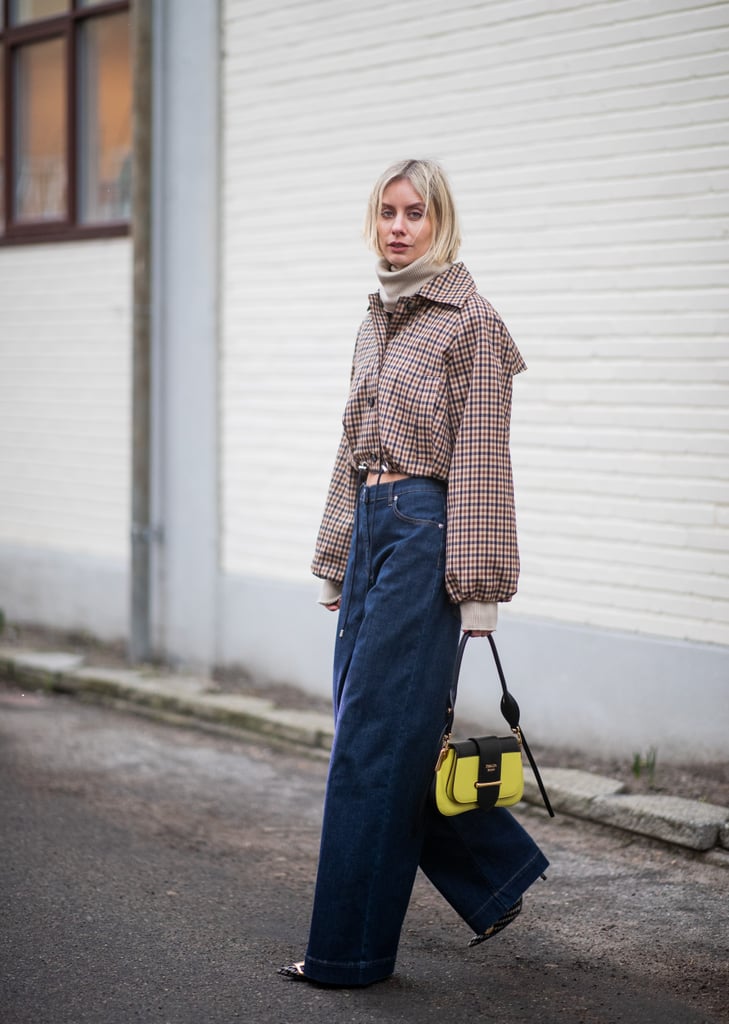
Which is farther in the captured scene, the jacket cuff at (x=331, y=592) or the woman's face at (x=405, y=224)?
the jacket cuff at (x=331, y=592)

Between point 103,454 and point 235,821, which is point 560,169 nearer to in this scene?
point 235,821

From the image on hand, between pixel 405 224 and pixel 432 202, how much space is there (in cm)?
9

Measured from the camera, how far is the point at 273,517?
741 centimetres

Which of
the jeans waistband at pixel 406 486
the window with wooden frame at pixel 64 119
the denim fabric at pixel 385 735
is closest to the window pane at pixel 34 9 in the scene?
the window with wooden frame at pixel 64 119

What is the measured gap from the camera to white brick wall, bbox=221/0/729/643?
543 cm

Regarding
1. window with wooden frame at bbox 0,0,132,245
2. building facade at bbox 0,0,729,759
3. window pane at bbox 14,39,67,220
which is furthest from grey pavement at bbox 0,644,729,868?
window pane at bbox 14,39,67,220

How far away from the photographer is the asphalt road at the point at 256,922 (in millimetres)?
3475

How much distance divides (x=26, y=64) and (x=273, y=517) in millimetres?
4426

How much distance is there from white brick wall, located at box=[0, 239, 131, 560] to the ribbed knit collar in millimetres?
5123

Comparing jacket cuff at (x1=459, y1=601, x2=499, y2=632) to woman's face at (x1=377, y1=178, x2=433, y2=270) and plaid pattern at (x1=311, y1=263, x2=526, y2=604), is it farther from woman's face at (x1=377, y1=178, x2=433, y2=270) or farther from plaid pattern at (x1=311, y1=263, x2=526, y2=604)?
woman's face at (x1=377, y1=178, x2=433, y2=270)

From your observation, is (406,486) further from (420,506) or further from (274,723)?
(274,723)

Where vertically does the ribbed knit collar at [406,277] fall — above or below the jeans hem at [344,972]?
above

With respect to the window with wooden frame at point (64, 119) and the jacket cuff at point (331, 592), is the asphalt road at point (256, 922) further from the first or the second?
the window with wooden frame at point (64, 119)

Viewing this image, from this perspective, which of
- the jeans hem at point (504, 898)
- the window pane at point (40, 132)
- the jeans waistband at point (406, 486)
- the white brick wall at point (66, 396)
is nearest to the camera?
the jeans waistband at point (406, 486)
